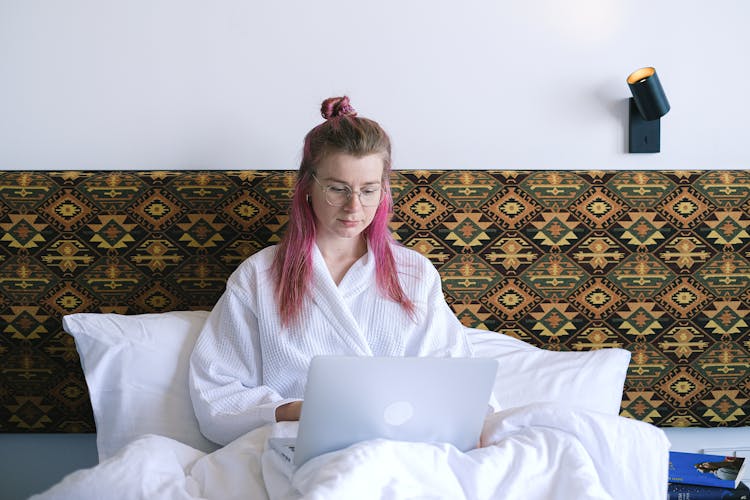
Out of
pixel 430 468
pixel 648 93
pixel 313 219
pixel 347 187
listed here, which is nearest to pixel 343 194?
pixel 347 187

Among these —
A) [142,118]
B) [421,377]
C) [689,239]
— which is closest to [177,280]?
[142,118]

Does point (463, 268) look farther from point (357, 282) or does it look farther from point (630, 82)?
point (630, 82)

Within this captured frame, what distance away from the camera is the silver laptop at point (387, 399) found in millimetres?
1182

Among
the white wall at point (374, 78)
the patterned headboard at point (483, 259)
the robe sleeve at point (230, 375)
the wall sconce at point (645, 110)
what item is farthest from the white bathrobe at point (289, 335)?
the wall sconce at point (645, 110)

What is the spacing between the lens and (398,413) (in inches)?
48.9

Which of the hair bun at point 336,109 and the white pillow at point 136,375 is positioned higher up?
the hair bun at point 336,109

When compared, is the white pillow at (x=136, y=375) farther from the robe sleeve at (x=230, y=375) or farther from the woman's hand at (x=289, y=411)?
the woman's hand at (x=289, y=411)

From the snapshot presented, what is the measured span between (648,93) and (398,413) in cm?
117

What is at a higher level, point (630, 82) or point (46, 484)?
point (630, 82)

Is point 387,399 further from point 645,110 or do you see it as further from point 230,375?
point 645,110

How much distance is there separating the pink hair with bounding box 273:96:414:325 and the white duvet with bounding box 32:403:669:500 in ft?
1.20

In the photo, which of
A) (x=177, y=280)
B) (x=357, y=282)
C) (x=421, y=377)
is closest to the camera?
(x=421, y=377)

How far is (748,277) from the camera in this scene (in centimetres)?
204

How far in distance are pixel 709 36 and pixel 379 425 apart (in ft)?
4.84
